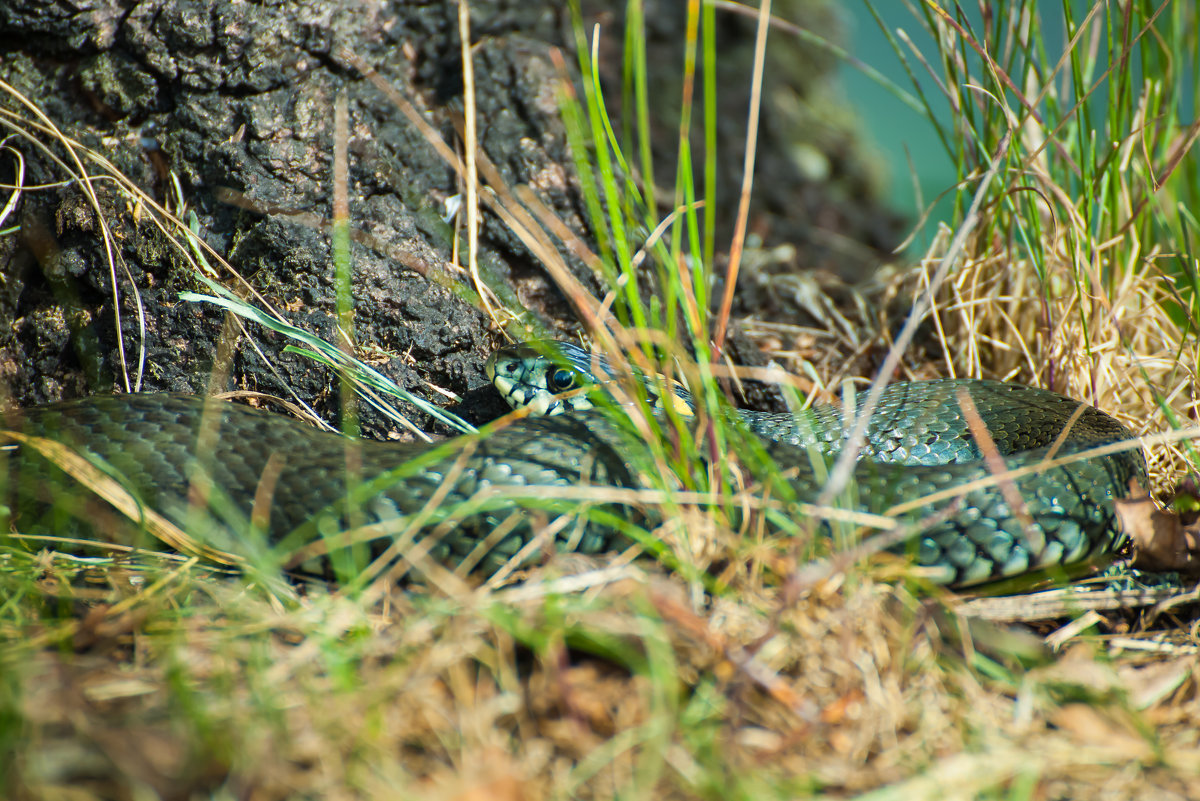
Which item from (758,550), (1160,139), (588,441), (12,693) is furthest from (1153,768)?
(1160,139)

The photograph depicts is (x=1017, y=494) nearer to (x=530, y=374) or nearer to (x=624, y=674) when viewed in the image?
(x=624, y=674)

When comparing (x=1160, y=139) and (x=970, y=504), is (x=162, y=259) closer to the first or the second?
(x=970, y=504)

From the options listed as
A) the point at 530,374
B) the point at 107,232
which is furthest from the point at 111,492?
the point at 530,374

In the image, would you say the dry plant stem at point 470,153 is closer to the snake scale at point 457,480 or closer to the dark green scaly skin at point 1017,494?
the dark green scaly skin at point 1017,494

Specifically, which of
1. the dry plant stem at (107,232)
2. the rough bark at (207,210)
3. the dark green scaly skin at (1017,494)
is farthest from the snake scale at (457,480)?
the rough bark at (207,210)

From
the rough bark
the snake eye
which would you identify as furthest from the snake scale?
the snake eye
